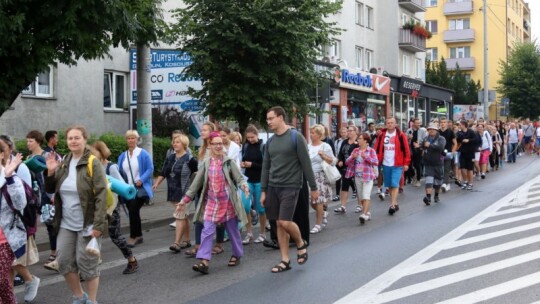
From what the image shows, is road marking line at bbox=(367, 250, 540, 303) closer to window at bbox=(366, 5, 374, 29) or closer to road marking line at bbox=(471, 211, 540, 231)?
road marking line at bbox=(471, 211, 540, 231)

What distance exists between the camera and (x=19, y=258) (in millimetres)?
6719

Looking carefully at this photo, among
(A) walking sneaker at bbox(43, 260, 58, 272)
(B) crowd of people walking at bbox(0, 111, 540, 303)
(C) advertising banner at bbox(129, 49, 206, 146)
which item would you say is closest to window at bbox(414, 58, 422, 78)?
(C) advertising banner at bbox(129, 49, 206, 146)

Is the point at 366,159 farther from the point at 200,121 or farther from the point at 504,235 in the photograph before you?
the point at 200,121

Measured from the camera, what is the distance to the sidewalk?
1060 centimetres

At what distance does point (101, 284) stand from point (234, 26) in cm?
927

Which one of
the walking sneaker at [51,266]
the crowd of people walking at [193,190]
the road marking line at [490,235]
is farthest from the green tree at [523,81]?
the walking sneaker at [51,266]

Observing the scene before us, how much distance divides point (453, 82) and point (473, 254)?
52.4 m

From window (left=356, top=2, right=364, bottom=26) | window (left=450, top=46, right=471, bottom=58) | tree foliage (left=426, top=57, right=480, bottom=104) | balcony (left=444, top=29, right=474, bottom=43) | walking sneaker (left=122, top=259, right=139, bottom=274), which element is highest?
balcony (left=444, top=29, right=474, bottom=43)

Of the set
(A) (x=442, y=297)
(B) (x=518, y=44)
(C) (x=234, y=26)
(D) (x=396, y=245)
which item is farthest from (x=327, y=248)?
(B) (x=518, y=44)

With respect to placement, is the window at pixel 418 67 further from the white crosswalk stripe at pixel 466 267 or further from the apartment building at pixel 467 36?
the white crosswalk stripe at pixel 466 267

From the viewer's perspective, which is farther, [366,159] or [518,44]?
[518,44]

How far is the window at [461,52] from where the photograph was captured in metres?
69.9

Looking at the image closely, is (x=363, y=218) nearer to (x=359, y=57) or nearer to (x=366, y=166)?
(x=366, y=166)

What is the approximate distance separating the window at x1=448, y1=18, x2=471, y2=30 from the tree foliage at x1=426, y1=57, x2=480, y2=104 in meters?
10.8
